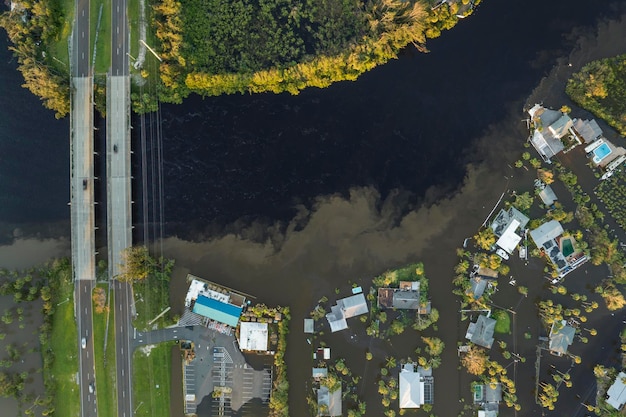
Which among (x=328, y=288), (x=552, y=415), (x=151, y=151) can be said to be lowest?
(x=552, y=415)

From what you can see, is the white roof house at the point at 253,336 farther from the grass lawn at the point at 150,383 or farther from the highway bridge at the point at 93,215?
the highway bridge at the point at 93,215

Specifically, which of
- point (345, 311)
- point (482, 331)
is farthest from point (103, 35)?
point (482, 331)

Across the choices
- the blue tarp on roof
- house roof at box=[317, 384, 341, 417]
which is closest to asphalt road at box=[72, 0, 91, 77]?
the blue tarp on roof

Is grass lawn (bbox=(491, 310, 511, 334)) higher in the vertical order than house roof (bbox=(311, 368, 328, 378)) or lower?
higher

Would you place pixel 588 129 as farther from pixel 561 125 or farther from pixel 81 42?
pixel 81 42

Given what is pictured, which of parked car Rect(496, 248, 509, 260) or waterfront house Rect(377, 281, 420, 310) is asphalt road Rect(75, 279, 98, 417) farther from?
parked car Rect(496, 248, 509, 260)

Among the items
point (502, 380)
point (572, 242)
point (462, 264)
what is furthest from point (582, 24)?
point (502, 380)

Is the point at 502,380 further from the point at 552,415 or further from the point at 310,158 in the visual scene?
the point at 310,158

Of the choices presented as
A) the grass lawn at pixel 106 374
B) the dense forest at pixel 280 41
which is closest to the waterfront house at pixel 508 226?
Answer: the dense forest at pixel 280 41
